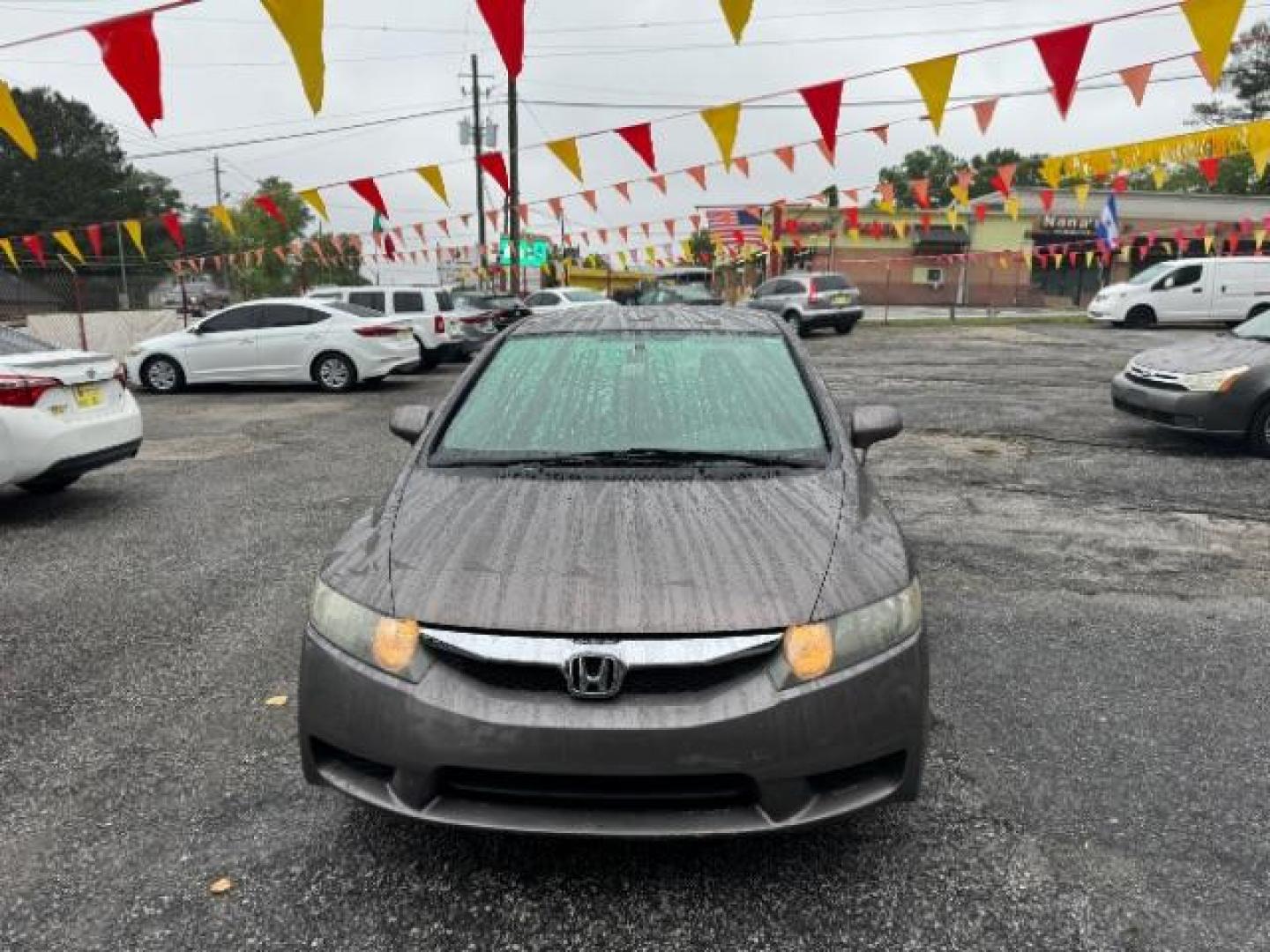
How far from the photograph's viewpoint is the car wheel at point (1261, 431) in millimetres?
7609

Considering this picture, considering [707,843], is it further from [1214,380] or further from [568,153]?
[568,153]

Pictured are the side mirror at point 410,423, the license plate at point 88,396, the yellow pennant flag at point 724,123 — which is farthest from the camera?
the yellow pennant flag at point 724,123

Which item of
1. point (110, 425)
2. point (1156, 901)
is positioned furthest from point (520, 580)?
point (110, 425)

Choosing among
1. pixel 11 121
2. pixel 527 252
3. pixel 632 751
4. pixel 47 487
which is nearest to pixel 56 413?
pixel 47 487

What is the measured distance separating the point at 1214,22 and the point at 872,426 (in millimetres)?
5707

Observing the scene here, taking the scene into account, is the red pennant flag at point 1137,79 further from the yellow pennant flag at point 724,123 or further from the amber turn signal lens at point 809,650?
the amber turn signal lens at point 809,650

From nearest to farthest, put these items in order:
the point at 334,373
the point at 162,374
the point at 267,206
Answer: the point at 334,373 < the point at 162,374 < the point at 267,206

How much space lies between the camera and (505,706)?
2037 mm

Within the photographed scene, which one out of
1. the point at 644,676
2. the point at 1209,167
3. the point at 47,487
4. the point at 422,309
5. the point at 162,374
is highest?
the point at 1209,167

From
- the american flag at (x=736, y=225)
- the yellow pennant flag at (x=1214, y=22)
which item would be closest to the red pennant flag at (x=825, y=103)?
the yellow pennant flag at (x=1214, y=22)

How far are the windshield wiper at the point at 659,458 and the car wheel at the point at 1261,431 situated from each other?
6.77 metres

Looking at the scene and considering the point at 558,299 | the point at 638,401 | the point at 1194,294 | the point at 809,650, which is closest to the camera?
the point at 809,650

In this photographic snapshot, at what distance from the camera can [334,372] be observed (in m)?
13.4

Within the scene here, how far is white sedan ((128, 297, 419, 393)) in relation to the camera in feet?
43.6
